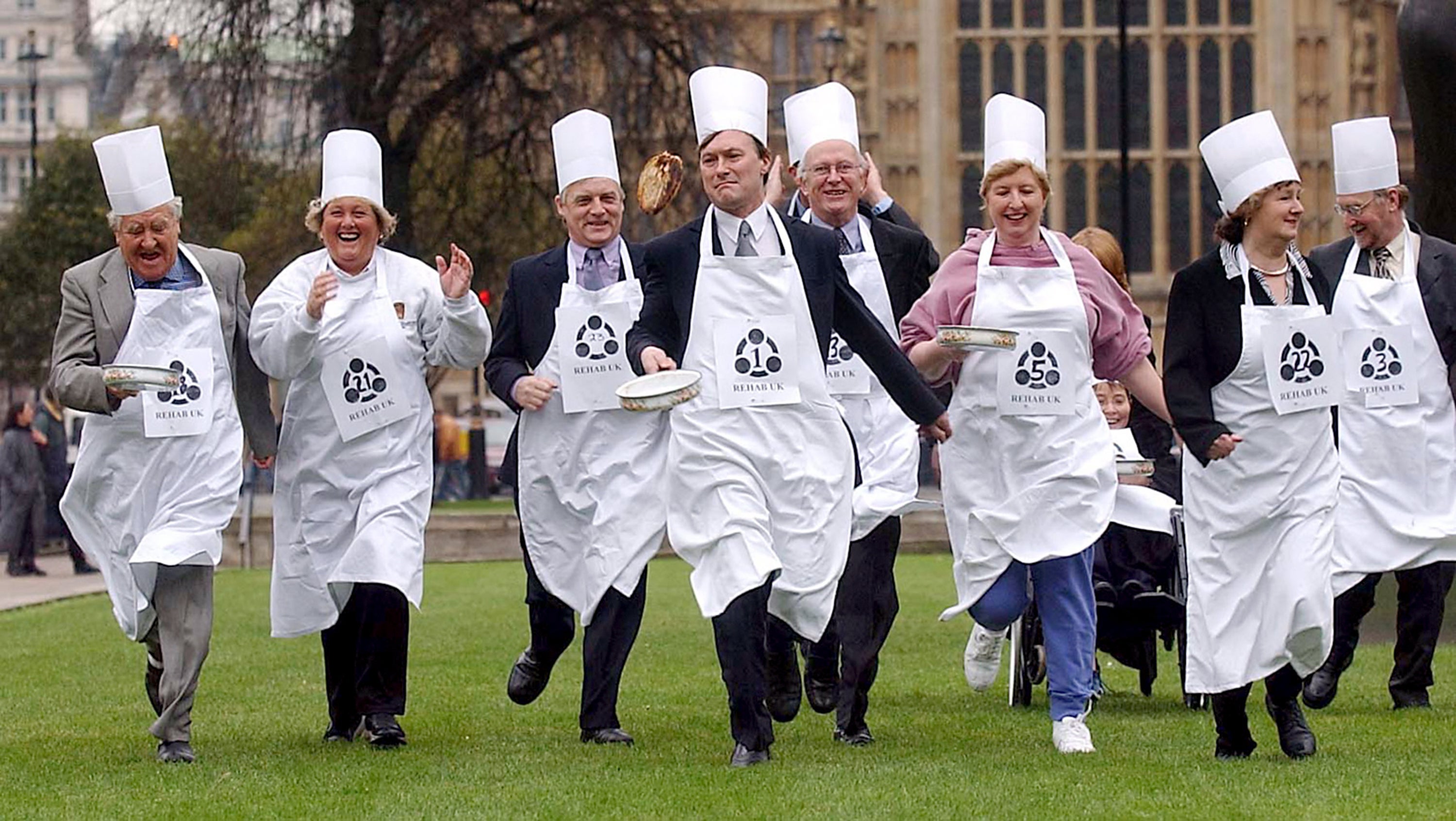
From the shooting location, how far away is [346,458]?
9.87m

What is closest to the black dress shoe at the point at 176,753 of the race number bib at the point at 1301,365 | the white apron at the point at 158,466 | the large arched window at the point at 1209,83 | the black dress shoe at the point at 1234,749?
the white apron at the point at 158,466

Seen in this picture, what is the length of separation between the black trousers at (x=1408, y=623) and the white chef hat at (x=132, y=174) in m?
4.85

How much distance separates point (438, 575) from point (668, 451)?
49.8 feet

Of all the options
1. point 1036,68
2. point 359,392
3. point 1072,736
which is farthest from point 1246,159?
point 1036,68

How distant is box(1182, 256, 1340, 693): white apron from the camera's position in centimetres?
877

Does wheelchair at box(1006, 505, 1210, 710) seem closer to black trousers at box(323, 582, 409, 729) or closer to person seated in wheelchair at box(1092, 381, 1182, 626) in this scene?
person seated in wheelchair at box(1092, 381, 1182, 626)

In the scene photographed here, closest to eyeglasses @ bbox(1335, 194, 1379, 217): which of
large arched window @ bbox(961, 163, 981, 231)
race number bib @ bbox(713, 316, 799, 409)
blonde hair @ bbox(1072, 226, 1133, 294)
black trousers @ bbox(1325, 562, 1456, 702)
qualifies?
blonde hair @ bbox(1072, 226, 1133, 294)

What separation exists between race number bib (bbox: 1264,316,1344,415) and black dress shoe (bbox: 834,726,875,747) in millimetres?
2002

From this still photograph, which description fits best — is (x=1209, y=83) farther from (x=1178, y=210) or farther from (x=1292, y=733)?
(x=1292, y=733)

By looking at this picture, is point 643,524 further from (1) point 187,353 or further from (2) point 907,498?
(1) point 187,353

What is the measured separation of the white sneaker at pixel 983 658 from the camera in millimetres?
10922

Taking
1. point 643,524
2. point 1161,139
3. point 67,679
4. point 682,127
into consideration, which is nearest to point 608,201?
point 643,524

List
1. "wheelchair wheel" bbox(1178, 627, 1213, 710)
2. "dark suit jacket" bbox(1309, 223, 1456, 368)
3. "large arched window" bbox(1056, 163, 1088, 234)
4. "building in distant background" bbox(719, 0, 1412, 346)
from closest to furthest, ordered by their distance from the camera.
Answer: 1. "wheelchair wheel" bbox(1178, 627, 1213, 710)
2. "dark suit jacket" bbox(1309, 223, 1456, 368)
3. "building in distant background" bbox(719, 0, 1412, 346)
4. "large arched window" bbox(1056, 163, 1088, 234)

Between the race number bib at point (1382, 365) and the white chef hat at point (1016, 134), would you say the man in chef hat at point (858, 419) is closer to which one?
the white chef hat at point (1016, 134)
